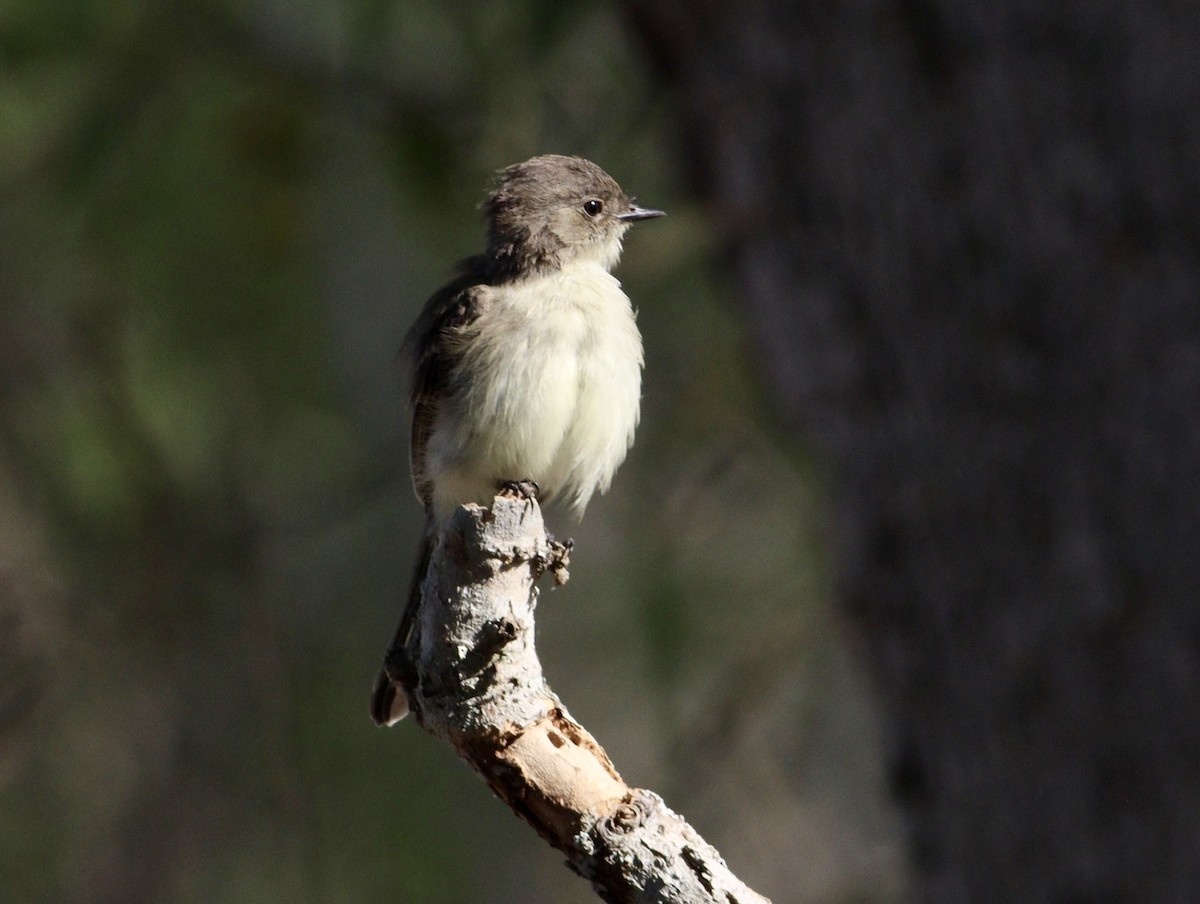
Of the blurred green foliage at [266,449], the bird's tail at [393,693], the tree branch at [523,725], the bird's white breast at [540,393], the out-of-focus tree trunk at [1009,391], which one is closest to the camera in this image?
the tree branch at [523,725]

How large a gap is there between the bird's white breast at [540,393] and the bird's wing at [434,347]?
6cm

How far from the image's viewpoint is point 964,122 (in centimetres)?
401

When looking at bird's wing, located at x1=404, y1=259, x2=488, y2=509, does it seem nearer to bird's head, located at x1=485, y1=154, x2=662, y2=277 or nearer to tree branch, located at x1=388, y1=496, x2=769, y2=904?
bird's head, located at x1=485, y1=154, x2=662, y2=277

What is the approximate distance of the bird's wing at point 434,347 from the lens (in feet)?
14.3

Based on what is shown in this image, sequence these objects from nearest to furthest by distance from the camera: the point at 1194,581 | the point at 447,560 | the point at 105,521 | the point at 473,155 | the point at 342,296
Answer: the point at 447,560
the point at 1194,581
the point at 105,521
the point at 473,155
the point at 342,296

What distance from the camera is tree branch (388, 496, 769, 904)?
228 cm

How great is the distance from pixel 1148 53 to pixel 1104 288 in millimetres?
548

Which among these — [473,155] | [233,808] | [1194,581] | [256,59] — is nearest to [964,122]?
[1194,581]

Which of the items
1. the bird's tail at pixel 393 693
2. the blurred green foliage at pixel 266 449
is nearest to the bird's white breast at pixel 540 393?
the bird's tail at pixel 393 693

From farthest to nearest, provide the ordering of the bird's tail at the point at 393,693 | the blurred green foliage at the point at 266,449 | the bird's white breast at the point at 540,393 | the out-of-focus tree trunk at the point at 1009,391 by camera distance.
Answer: the blurred green foliage at the point at 266,449 → the bird's white breast at the point at 540,393 → the out-of-focus tree trunk at the point at 1009,391 → the bird's tail at the point at 393,693

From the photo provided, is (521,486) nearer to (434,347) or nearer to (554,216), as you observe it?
(434,347)

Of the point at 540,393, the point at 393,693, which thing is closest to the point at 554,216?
the point at 540,393

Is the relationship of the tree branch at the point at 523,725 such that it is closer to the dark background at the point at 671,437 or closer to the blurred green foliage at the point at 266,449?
the dark background at the point at 671,437

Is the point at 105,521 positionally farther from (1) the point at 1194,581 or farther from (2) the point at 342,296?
(1) the point at 1194,581
